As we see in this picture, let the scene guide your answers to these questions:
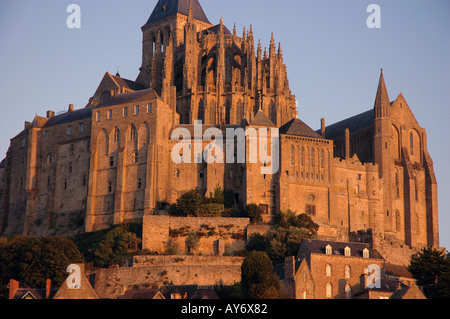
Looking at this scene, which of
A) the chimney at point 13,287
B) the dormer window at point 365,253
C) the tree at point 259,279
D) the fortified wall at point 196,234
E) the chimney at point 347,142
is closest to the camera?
the tree at point 259,279

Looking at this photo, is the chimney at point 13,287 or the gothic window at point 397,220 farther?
the gothic window at point 397,220

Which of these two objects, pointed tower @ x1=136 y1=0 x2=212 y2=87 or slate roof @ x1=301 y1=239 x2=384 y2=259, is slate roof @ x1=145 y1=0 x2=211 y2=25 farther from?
slate roof @ x1=301 y1=239 x2=384 y2=259

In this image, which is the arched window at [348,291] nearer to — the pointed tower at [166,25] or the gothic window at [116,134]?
the gothic window at [116,134]

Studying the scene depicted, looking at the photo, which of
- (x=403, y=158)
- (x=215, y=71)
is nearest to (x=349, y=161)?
(x=403, y=158)

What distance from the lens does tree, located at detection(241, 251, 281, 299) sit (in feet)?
234

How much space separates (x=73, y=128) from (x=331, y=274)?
36342 millimetres

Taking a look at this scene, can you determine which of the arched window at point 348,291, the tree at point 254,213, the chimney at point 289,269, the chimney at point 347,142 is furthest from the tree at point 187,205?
the arched window at point 348,291

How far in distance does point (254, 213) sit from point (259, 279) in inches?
679

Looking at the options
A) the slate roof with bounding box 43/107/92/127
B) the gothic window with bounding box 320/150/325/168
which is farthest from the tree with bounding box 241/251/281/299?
the slate roof with bounding box 43/107/92/127

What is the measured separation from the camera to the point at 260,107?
101m

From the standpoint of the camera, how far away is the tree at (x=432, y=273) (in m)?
75.0

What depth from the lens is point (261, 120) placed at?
93938mm

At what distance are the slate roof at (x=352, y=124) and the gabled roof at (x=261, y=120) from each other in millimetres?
12408

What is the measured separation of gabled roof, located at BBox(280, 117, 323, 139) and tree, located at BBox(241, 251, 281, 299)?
2052cm
